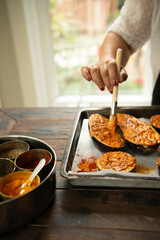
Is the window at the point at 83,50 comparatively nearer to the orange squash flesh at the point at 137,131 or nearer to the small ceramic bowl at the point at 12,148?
the orange squash flesh at the point at 137,131

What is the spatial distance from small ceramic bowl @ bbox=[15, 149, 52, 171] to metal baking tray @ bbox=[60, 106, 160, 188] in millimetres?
92

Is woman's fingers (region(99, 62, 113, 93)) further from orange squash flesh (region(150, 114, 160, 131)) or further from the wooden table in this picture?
the wooden table

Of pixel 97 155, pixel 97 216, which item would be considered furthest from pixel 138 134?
pixel 97 216

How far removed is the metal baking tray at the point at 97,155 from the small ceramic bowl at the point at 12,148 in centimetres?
24

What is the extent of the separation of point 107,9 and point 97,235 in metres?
2.92

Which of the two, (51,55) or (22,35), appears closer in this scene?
(22,35)

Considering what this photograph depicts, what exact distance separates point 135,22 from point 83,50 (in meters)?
1.73

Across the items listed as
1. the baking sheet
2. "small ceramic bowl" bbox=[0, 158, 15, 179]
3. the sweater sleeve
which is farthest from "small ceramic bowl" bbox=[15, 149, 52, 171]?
the sweater sleeve

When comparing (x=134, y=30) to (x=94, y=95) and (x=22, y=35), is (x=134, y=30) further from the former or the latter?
(x=94, y=95)

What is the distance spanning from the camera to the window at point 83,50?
3051mm

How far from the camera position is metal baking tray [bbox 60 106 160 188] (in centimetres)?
97

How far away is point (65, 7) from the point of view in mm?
3084

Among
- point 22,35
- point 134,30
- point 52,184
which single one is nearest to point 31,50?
point 22,35

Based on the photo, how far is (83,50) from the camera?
342cm
